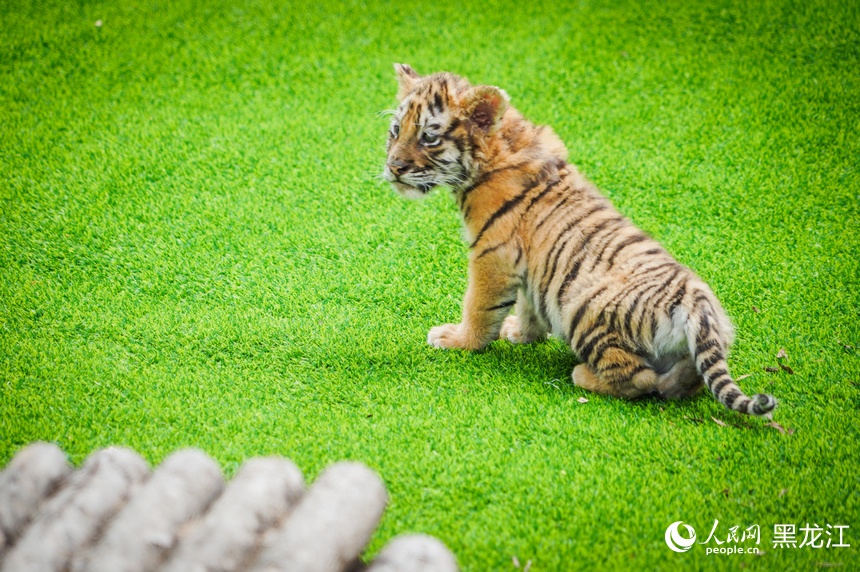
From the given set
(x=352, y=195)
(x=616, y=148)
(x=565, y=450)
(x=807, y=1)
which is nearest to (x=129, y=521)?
(x=565, y=450)

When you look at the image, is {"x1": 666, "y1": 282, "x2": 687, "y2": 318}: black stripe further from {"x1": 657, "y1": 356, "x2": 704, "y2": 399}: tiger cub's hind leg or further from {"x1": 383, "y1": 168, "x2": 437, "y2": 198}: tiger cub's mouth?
{"x1": 383, "y1": 168, "x2": 437, "y2": 198}: tiger cub's mouth

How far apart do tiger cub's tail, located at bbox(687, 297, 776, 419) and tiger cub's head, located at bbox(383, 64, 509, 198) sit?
125 cm

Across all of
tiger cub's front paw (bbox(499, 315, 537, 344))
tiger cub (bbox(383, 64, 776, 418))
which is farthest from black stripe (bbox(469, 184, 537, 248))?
tiger cub's front paw (bbox(499, 315, 537, 344))

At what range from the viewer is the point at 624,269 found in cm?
332

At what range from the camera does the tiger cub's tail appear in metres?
2.88

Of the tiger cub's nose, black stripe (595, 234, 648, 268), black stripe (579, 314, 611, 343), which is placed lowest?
black stripe (579, 314, 611, 343)

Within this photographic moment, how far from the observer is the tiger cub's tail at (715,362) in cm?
288

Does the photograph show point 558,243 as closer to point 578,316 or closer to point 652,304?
point 578,316

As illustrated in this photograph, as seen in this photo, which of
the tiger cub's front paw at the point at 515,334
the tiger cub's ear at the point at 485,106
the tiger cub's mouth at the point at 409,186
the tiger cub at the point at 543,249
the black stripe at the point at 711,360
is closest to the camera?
the black stripe at the point at 711,360

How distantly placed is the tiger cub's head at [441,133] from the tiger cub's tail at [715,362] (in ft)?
4.10

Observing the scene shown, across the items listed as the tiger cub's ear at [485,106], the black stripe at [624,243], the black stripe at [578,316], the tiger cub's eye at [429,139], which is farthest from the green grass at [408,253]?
the tiger cub's ear at [485,106]

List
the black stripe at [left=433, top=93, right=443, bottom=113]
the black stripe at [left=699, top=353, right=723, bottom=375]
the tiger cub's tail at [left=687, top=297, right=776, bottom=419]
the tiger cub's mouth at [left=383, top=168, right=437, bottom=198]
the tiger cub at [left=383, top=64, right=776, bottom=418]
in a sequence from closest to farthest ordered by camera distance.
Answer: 1. the tiger cub's tail at [left=687, top=297, right=776, bottom=419]
2. the black stripe at [left=699, top=353, right=723, bottom=375]
3. the tiger cub at [left=383, top=64, right=776, bottom=418]
4. the black stripe at [left=433, top=93, right=443, bottom=113]
5. the tiger cub's mouth at [left=383, top=168, right=437, bottom=198]

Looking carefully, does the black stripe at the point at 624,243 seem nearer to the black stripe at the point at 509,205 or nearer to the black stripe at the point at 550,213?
the black stripe at the point at 550,213

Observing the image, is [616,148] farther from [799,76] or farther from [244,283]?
[244,283]
